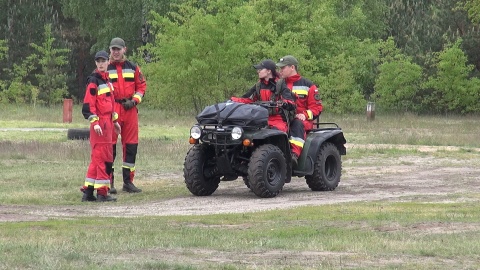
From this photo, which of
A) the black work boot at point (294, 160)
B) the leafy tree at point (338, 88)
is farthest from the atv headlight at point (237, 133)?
the leafy tree at point (338, 88)

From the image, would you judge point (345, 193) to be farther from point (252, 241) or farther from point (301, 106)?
point (252, 241)

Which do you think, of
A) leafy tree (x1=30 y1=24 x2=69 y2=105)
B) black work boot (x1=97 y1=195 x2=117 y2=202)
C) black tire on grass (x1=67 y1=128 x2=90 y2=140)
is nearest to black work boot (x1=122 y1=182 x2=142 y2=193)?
black work boot (x1=97 y1=195 x2=117 y2=202)

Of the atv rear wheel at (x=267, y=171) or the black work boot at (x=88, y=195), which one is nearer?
the black work boot at (x=88, y=195)

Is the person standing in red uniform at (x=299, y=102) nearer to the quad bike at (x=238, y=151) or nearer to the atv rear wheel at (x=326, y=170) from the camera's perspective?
the quad bike at (x=238, y=151)

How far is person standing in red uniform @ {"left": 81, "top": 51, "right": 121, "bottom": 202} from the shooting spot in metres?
15.7

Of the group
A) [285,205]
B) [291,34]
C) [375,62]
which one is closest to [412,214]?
[285,205]

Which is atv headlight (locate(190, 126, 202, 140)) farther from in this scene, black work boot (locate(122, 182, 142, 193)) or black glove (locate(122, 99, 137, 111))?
black work boot (locate(122, 182, 142, 193))

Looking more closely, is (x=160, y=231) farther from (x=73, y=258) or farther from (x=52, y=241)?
(x=73, y=258)

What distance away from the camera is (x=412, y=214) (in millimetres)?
A: 13180

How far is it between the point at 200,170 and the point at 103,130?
159cm

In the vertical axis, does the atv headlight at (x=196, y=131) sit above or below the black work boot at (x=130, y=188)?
above

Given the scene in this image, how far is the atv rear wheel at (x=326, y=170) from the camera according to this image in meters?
17.4

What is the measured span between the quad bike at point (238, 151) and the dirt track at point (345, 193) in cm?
25

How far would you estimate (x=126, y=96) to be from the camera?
17.0m
